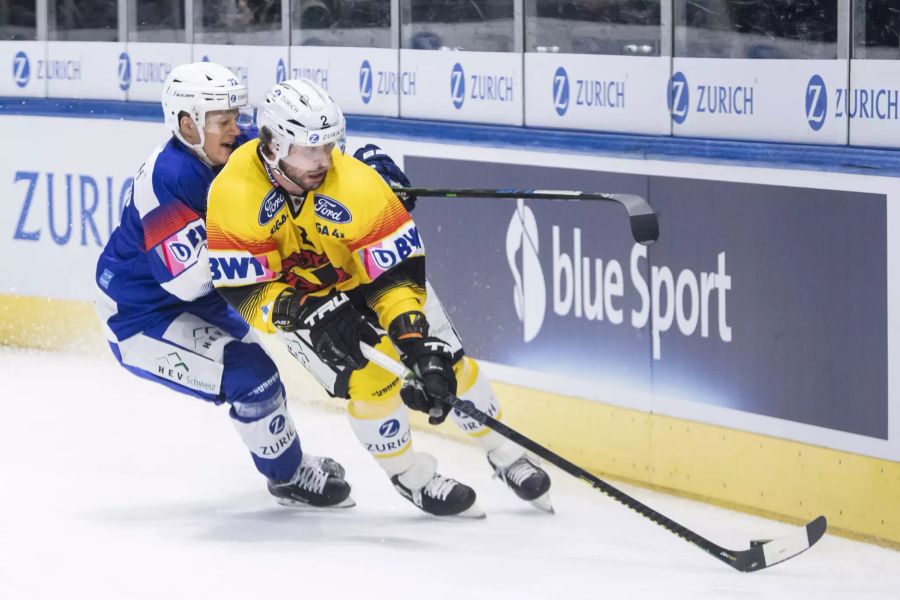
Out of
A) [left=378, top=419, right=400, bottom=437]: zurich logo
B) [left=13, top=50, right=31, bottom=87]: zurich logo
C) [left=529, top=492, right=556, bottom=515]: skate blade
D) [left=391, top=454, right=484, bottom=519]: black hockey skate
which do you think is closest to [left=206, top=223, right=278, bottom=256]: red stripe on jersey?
[left=378, top=419, right=400, bottom=437]: zurich logo

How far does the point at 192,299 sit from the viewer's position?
5.03m

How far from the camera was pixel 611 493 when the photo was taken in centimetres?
437

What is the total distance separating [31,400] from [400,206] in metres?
2.62

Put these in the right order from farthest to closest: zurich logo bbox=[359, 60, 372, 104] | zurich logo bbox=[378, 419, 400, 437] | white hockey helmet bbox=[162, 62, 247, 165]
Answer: zurich logo bbox=[359, 60, 372, 104]
white hockey helmet bbox=[162, 62, 247, 165]
zurich logo bbox=[378, 419, 400, 437]

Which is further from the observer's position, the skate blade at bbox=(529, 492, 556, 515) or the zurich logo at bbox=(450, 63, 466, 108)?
the zurich logo at bbox=(450, 63, 466, 108)

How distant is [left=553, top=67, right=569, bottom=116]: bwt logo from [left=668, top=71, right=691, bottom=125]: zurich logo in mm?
492

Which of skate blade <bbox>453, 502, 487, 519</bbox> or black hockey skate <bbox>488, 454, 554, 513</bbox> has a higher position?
black hockey skate <bbox>488, 454, 554, 513</bbox>

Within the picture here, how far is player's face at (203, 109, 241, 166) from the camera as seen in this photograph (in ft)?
16.3

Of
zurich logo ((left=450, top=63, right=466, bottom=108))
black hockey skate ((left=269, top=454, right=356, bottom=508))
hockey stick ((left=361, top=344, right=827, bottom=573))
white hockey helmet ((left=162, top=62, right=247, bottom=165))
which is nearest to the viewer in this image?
hockey stick ((left=361, top=344, right=827, bottom=573))

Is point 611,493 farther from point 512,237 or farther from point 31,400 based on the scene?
point 31,400

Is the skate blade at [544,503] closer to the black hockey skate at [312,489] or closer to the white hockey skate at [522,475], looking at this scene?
the white hockey skate at [522,475]

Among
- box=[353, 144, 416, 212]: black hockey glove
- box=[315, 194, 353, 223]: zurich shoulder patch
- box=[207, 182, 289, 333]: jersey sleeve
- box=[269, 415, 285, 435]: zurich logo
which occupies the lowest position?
box=[269, 415, 285, 435]: zurich logo

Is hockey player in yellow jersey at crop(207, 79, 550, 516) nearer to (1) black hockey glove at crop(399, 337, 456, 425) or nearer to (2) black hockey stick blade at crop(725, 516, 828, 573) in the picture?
(1) black hockey glove at crop(399, 337, 456, 425)

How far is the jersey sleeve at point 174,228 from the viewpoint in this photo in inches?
192
